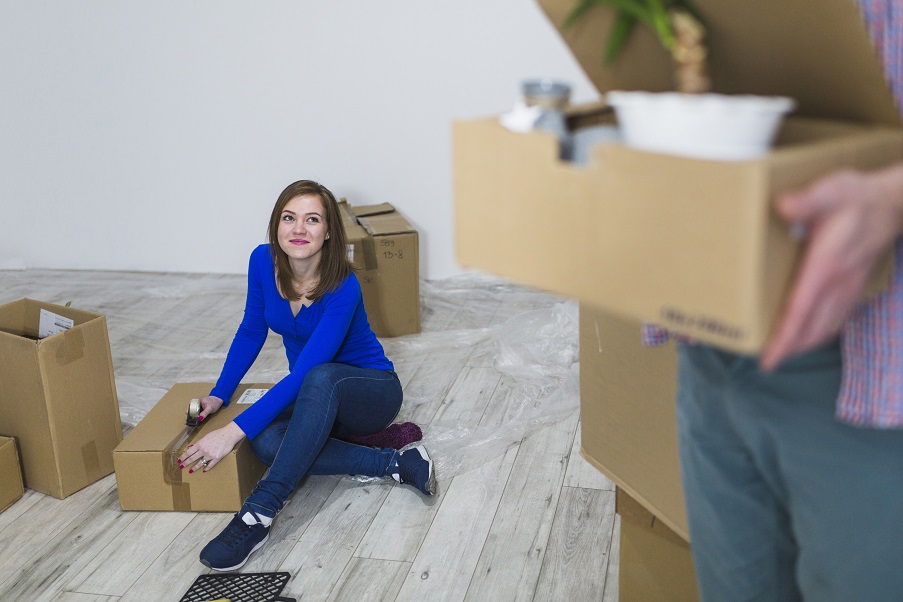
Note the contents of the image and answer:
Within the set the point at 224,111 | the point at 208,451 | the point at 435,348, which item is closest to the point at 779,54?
the point at 208,451

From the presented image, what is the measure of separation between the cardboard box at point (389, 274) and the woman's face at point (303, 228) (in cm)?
77

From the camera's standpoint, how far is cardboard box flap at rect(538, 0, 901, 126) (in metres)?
0.73

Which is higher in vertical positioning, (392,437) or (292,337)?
(292,337)

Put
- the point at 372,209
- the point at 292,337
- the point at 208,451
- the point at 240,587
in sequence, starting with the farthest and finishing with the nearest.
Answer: the point at 372,209 < the point at 292,337 < the point at 208,451 < the point at 240,587

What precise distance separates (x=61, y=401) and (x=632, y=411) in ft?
4.04

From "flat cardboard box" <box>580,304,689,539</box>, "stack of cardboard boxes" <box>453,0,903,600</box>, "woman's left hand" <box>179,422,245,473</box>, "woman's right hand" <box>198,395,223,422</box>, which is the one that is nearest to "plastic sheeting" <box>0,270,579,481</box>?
"woman's right hand" <box>198,395,223,422</box>

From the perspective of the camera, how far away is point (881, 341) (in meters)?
0.71

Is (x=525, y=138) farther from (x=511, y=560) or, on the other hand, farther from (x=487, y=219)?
(x=511, y=560)

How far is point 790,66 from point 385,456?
1.41 meters

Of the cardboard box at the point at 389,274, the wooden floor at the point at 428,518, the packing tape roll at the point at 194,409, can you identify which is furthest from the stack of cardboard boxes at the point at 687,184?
the cardboard box at the point at 389,274

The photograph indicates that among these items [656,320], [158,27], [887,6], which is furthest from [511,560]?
[158,27]

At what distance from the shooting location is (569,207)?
29.4 inches

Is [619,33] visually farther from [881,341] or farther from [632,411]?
[632,411]

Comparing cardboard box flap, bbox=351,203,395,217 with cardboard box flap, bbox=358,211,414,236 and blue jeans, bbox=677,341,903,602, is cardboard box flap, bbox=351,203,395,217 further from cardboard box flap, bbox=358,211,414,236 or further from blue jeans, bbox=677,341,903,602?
blue jeans, bbox=677,341,903,602
